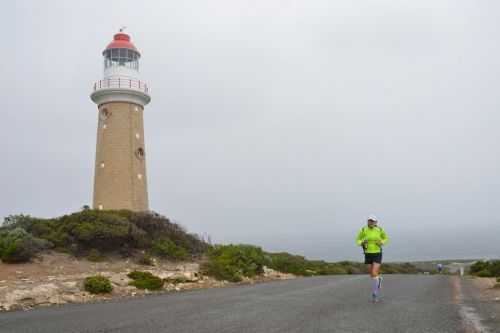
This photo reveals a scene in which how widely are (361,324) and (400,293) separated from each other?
5592mm

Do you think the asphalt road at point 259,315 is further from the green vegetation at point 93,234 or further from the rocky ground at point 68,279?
the green vegetation at point 93,234

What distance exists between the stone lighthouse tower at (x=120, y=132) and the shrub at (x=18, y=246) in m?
10.2

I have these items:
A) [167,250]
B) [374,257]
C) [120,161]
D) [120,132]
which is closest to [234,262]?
[167,250]

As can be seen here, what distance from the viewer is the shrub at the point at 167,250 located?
20.6 m

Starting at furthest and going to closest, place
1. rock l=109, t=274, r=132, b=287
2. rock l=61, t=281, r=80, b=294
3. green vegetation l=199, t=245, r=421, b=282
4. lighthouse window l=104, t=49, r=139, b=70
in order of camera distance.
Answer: lighthouse window l=104, t=49, r=139, b=70 → green vegetation l=199, t=245, r=421, b=282 → rock l=109, t=274, r=132, b=287 → rock l=61, t=281, r=80, b=294

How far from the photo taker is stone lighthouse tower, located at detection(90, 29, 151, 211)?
1108 inches

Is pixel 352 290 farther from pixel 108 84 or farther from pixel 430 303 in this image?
pixel 108 84

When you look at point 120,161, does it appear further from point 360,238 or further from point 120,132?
point 360,238

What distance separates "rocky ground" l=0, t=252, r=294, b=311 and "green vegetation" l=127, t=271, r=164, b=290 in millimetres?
193

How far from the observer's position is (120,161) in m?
28.4

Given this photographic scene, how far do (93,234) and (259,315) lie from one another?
39.5 feet

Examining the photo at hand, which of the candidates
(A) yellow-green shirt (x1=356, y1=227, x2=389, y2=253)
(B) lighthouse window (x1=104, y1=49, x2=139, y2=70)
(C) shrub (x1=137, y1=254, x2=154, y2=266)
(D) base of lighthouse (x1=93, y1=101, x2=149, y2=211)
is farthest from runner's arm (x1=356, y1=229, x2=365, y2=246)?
(B) lighthouse window (x1=104, y1=49, x2=139, y2=70)

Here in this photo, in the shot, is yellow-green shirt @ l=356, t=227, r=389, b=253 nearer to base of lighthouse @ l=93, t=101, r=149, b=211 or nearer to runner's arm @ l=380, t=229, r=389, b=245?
runner's arm @ l=380, t=229, r=389, b=245

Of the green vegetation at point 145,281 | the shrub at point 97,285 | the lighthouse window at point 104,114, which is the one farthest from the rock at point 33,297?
the lighthouse window at point 104,114
